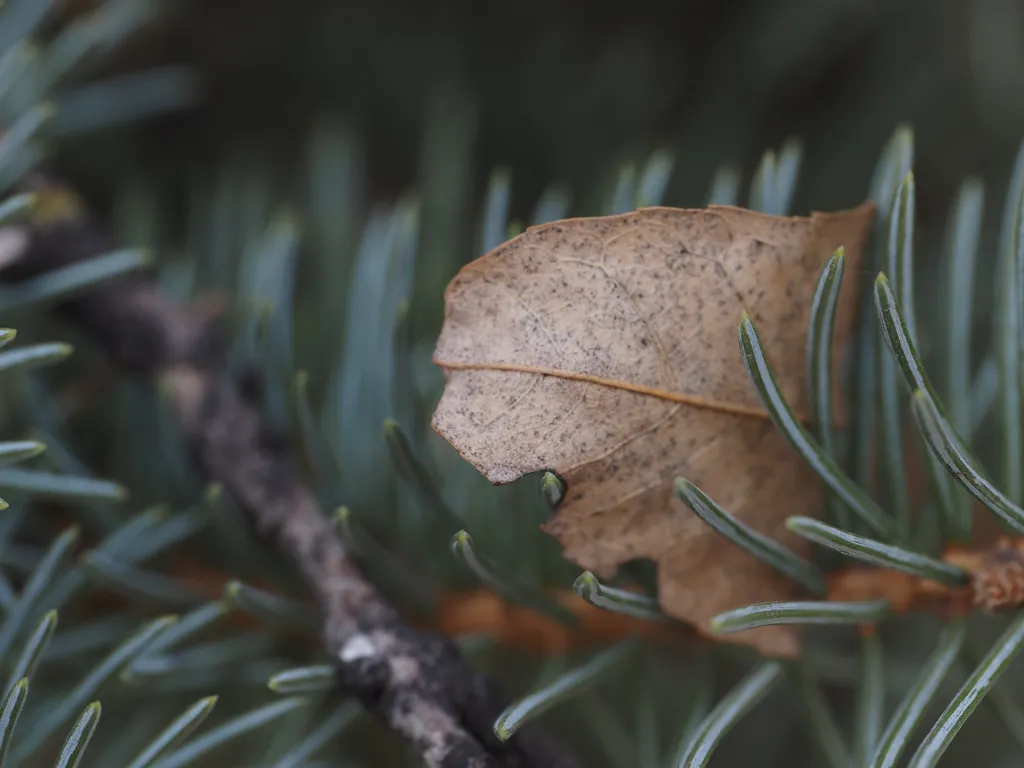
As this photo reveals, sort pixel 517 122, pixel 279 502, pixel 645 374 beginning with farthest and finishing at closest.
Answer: pixel 517 122, pixel 279 502, pixel 645 374

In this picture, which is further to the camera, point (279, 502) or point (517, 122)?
point (517, 122)

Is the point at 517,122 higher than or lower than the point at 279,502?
higher

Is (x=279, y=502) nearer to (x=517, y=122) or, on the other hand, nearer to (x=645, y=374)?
(x=645, y=374)

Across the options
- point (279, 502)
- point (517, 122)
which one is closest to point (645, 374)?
point (279, 502)

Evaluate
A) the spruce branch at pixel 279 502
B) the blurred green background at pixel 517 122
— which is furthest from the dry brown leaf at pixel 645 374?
the blurred green background at pixel 517 122

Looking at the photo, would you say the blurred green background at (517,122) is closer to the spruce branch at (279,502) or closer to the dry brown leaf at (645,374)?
the spruce branch at (279,502)

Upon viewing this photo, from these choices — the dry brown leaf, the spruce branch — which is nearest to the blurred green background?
the spruce branch

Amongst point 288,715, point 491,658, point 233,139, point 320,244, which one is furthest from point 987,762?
point 233,139
